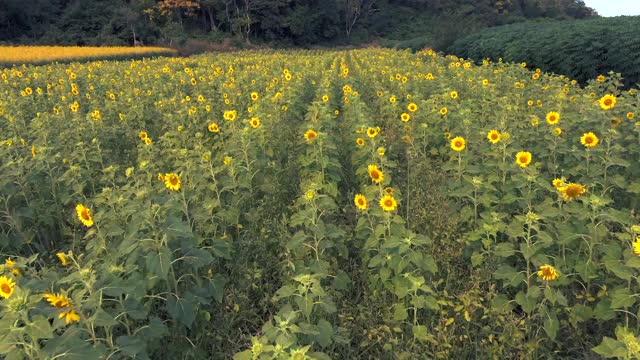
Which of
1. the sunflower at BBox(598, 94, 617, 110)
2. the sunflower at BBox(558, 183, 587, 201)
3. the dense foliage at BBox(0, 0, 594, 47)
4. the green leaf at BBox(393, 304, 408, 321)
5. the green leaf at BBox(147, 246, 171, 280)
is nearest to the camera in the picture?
the green leaf at BBox(147, 246, 171, 280)

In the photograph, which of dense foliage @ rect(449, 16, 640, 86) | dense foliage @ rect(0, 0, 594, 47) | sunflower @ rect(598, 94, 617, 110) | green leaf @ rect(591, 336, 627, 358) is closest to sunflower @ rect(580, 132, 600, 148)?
sunflower @ rect(598, 94, 617, 110)

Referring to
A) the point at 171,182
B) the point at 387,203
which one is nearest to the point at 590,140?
the point at 387,203

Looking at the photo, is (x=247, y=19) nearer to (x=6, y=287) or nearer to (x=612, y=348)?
(x=6, y=287)

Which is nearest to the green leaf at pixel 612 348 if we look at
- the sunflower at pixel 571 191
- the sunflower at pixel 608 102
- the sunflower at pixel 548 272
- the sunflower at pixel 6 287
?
the sunflower at pixel 548 272

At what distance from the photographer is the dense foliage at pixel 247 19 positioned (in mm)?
45562

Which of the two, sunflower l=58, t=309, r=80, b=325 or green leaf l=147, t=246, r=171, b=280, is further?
green leaf l=147, t=246, r=171, b=280

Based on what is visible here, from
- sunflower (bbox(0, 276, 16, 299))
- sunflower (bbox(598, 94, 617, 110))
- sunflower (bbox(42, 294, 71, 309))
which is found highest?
sunflower (bbox(598, 94, 617, 110))

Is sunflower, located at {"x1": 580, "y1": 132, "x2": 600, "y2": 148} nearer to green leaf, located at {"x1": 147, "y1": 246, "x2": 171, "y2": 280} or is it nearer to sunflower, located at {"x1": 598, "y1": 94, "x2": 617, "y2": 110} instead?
sunflower, located at {"x1": 598, "y1": 94, "x2": 617, "y2": 110}

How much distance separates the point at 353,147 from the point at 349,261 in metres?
2.11

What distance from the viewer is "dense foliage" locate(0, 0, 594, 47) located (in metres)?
45.6

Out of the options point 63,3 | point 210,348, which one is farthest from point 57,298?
point 63,3

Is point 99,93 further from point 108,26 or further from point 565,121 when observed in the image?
point 108,26

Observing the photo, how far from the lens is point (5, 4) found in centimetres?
4406

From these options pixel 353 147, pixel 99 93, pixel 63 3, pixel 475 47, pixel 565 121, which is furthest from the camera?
pixel 63 3
